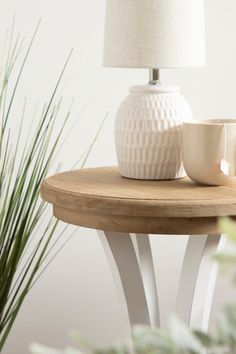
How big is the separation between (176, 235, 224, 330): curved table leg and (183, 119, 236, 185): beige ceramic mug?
127mm

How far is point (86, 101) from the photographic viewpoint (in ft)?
7.16

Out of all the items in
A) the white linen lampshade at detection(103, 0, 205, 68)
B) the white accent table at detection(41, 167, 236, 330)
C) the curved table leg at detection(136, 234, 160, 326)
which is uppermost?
the white linen lampshade at detection(103, 0, 205, 68)

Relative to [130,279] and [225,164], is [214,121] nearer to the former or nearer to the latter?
[225,164]

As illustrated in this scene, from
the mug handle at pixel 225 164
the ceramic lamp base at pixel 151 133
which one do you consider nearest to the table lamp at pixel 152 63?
the ceramic lamp base at pixel 151 133

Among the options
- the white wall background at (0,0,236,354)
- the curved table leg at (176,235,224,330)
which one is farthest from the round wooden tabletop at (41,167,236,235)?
the white wall background at (0,0,236,354)

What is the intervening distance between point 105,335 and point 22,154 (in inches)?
25.8

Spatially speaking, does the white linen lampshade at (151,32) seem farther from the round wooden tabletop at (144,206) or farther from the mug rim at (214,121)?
the round wooden tabletop at (144,206)

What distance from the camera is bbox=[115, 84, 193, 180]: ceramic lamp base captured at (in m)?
1.51

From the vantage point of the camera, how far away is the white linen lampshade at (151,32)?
4.79 feet

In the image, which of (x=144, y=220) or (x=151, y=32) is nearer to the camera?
(x=144, y=220)

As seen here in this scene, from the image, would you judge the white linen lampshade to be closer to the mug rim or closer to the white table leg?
→ the mug rim

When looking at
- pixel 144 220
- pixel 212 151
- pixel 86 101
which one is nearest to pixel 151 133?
pixel 212 151

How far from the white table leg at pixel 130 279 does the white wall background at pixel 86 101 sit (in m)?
0.69

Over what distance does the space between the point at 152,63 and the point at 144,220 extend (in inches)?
13.4
